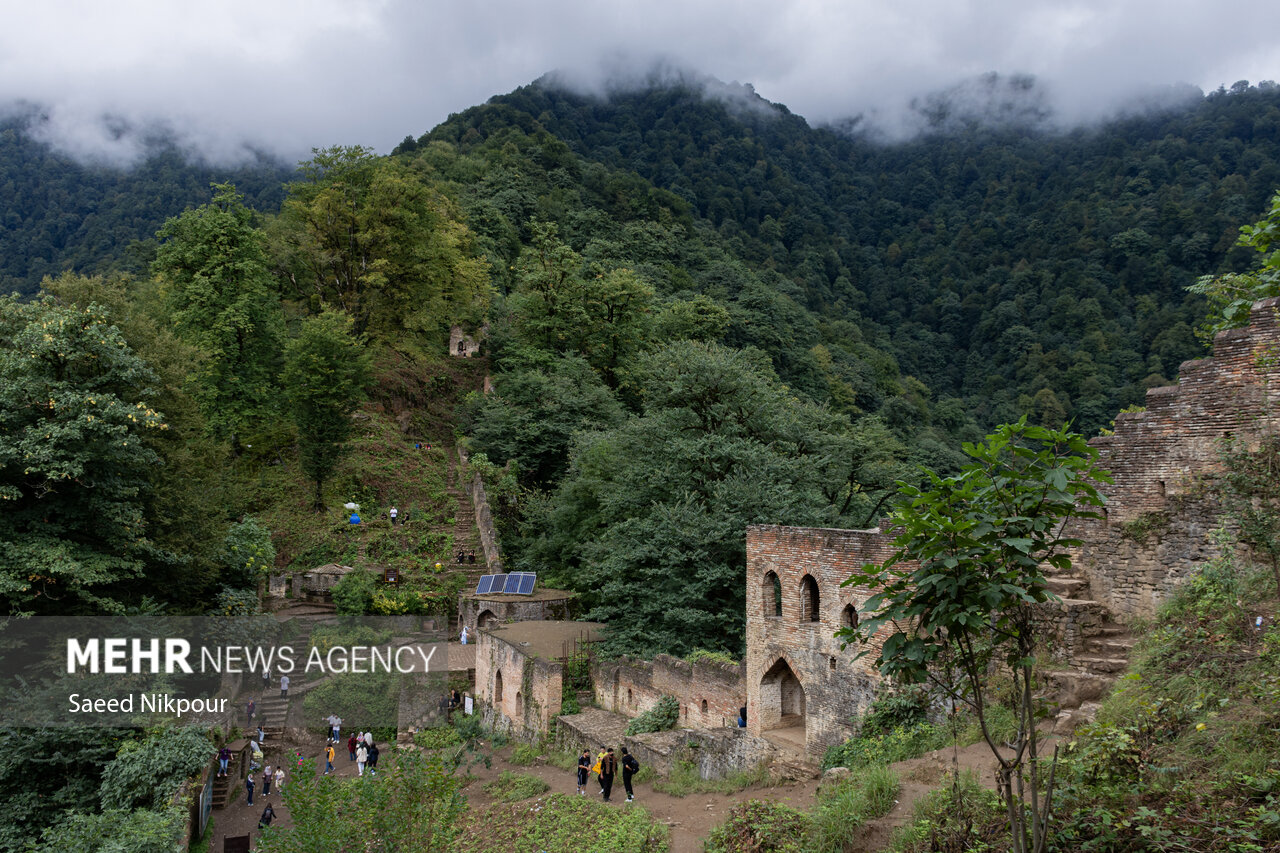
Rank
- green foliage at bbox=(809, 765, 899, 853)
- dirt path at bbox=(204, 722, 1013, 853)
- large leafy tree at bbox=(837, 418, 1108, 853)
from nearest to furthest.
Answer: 1. large leafy tree at bbox=(837, 418, 1108, 853)
2. green foliage at bbox=(809, 765, 899, 853)
3. dirt path at bbox=(204, 722, 1013, 853)

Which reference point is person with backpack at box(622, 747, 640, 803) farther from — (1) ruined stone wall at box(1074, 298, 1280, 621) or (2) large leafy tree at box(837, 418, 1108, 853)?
(2) large leafy tree at box(837, 418, 1108, 853)

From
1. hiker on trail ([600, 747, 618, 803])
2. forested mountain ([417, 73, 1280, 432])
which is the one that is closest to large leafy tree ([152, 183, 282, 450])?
hiker on trail ([600, 747, 618, 803])

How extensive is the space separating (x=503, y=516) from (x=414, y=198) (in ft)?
55.6

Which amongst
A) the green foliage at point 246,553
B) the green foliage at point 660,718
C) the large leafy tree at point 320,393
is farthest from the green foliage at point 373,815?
the large leafy tree at point 320,393

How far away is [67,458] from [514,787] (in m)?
11.4

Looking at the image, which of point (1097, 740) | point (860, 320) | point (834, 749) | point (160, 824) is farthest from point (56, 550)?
point (860, 320)

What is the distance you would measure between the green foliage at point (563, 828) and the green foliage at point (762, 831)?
184 cm

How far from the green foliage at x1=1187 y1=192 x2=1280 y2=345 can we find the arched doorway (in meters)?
9.10

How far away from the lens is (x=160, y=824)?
13.7 m

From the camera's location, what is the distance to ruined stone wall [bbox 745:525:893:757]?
46.9ft

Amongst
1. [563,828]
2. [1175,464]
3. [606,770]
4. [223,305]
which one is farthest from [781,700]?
[223,305]

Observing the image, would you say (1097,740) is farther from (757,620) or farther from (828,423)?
(828,423)

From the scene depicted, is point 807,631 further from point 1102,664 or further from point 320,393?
point 320,393

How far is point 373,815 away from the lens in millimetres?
8906
